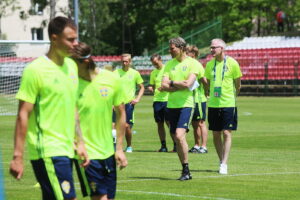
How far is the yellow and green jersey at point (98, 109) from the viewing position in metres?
8.41

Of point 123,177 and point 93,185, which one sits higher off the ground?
point 93,185

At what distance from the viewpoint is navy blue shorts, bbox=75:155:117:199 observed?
820 cm

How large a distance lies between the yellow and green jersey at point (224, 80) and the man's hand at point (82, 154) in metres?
7.13

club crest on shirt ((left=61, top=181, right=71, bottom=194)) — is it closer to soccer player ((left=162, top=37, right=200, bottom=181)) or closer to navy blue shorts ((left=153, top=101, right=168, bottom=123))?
soccer player ((left=162, top=37, right=200, bottom=181))

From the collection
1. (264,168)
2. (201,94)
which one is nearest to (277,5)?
(201,94)

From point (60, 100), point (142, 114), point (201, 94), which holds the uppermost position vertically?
point (60, 100)

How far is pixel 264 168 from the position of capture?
1534cm

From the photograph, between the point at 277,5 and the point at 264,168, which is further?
the point at 277,5

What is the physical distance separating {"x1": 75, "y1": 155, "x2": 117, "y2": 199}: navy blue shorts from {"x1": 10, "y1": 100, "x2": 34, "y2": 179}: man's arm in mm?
1030

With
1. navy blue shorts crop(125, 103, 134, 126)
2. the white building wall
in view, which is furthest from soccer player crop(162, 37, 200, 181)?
the white building wall

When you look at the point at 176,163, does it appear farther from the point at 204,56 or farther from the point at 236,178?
the point at 204,56

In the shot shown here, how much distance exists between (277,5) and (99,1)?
68.4 ft

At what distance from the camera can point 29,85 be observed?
24.5ft

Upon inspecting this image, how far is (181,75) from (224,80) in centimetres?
117
